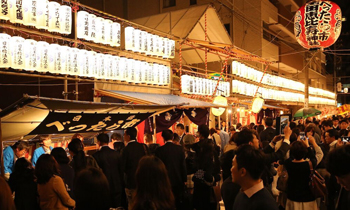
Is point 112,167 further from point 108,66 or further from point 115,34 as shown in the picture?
point 115,34

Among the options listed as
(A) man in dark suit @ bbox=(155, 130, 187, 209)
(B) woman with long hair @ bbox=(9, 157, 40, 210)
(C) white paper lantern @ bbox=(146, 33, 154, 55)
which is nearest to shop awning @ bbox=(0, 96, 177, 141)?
(B) woman with long hair @ bbox=(9, 157, 40, 210)

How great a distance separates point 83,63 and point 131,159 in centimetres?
389

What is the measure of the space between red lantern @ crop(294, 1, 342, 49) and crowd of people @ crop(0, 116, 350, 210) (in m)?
3.55

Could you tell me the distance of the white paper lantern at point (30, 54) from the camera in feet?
27.7

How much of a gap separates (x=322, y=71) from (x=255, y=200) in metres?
56.1

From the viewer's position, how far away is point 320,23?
38.6 ft

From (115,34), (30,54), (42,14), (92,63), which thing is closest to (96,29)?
(115,34)

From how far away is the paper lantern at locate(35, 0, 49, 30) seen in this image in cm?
855

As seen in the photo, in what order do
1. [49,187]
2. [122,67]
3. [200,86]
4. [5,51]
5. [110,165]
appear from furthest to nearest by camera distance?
[200,86], [122,67], [5,51], [110,165], [49,187]

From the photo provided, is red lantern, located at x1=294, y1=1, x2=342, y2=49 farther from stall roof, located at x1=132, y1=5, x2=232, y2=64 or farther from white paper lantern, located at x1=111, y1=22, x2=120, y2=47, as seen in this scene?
white paper lantern, located at x1=111, y1=22, x2=120, y2=47

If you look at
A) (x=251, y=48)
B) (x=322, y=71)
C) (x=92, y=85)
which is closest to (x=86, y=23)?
(x=92, y=85)

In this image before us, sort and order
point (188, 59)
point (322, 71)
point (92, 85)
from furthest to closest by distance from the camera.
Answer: point (322, 71), point (188, 59), point (92, 85)

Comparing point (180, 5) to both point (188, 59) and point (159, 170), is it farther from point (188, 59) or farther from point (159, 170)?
point (159, 170)

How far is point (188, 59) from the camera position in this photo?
20.1 m
